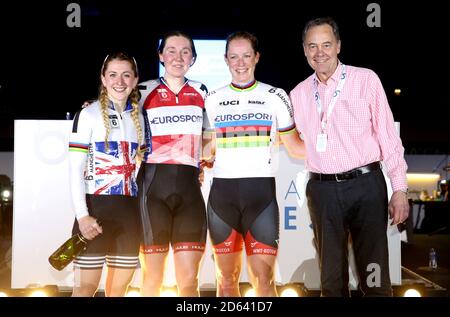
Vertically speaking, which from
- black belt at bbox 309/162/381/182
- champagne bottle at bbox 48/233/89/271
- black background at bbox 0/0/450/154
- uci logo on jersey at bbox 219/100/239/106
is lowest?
champagne bottle at bbox 48/233/89/271

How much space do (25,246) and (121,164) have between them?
1.78 metres

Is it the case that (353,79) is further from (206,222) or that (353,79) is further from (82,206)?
(82,206)

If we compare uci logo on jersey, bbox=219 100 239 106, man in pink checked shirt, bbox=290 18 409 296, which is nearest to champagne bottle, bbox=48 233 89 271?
uci logo on jersey, bbox=219 100 239 106

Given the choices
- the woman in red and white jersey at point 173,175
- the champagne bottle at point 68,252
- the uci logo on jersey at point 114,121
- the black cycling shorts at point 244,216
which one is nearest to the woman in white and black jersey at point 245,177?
the black cycling shorts at point 244,216

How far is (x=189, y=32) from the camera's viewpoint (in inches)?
364

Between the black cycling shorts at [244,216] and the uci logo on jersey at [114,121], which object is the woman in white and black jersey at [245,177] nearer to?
the black cycling shorts at [244,216]

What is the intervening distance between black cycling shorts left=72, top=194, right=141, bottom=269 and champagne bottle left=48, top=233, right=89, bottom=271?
6 cm

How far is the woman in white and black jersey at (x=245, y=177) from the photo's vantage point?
115 inches

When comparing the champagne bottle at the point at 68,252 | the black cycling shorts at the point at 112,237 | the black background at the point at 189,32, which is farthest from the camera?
the black background at the point at 189,32

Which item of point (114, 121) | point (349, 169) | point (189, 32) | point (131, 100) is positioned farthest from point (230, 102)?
point (189, 32)

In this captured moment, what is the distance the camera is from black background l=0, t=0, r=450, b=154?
8047 millimetres

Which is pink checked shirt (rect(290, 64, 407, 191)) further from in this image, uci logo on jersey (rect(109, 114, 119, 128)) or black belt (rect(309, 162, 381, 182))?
uci logo on jersey (rect(109, 114, 119, 128))

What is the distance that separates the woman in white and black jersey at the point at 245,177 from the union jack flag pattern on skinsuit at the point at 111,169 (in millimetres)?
558

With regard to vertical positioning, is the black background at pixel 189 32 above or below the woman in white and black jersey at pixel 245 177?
→ above
